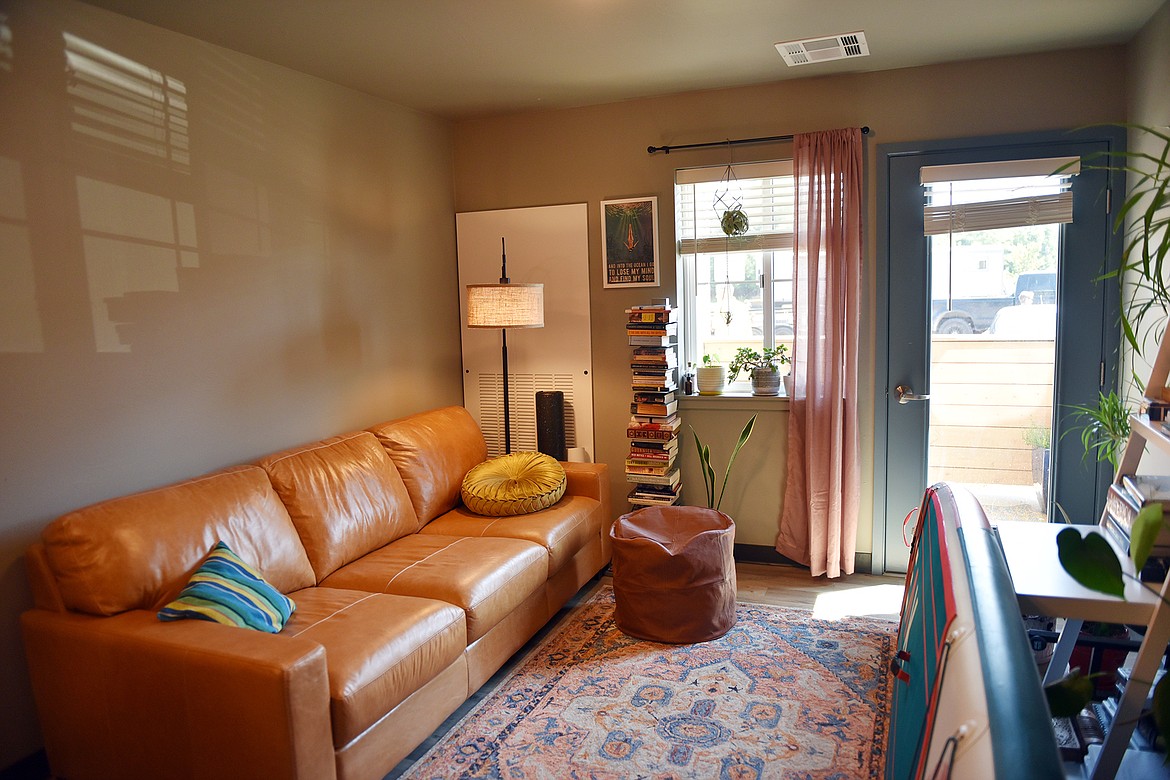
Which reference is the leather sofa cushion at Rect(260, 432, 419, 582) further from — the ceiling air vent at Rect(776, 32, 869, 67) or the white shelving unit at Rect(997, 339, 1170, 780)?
the ceiling air vent at Rect(776, 32, 869, 67)

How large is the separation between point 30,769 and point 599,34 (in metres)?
3.19

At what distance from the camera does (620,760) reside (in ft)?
7.92

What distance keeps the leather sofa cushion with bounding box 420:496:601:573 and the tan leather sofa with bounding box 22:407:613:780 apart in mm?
17

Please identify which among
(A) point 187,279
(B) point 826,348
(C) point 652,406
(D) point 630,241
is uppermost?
(D) point 630,241

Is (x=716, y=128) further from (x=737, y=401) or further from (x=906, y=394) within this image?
(x=906, y=394)

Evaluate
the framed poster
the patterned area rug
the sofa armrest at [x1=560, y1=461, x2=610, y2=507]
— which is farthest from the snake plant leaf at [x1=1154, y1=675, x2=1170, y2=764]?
the framed poster

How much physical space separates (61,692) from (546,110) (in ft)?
11.2

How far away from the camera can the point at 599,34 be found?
10.2 ft

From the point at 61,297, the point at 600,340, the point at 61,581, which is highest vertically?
the point at 61,297

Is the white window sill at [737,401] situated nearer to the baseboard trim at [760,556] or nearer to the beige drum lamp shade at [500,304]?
the baseboard trim at [760,556]

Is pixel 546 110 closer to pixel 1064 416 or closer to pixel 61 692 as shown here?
pixel 1064 416

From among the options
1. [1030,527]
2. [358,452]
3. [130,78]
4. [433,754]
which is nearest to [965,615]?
[1030,527]

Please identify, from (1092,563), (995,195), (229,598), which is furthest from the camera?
(995,195)

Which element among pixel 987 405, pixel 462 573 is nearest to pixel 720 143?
pixel 987 405
